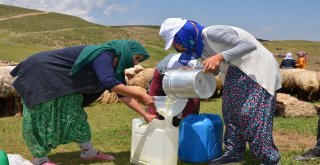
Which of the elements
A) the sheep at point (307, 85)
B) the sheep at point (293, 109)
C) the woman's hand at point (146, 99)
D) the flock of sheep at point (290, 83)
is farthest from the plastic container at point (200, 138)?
the sheep at point (307, 85)

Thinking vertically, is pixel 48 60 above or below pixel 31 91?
above

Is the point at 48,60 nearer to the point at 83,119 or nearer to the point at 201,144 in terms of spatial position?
the point at 83,119

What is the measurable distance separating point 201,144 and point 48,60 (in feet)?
5.60

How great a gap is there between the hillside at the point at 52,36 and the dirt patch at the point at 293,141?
53.9ft

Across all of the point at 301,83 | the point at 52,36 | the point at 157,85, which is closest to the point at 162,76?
the point at 157,85

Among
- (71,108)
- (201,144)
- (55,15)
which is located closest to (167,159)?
(201,144)

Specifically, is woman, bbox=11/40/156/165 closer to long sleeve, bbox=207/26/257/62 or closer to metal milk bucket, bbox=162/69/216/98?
metal milk bucket, bbox=162/69/216/98

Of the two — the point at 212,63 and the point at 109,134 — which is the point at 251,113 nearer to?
the point at 212,63

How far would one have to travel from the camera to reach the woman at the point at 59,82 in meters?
4.03

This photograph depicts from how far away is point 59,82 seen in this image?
4125 mm

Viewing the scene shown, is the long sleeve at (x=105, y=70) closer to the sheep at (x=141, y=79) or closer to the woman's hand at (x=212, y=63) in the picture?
the woman's hand at (x=212, y=63)

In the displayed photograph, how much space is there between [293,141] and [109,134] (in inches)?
102

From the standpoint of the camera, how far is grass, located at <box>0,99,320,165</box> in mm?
4711

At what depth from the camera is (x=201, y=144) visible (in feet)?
14.1
